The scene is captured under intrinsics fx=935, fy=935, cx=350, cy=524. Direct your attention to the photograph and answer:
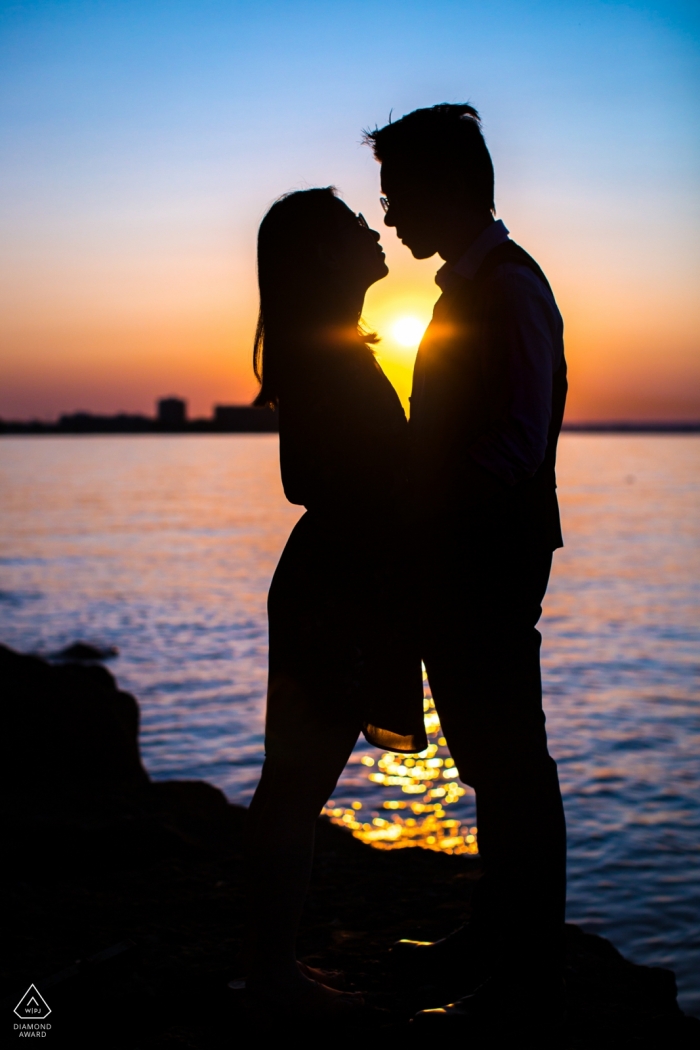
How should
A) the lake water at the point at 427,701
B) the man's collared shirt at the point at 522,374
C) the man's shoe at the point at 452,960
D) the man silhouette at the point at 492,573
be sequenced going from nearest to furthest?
the man's collared shirt at the point at 522,374 → the man silhouette at the point at 492,573 → the man's shoe at the point at 452,960 → the lake water at the point at 427,701

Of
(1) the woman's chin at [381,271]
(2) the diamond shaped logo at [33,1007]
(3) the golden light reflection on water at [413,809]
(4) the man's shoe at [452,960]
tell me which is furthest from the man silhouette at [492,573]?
(3) the golden light reflection on water at [413,809]

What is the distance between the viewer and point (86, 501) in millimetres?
48156

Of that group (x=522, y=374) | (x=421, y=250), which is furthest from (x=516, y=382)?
(x=421, y=250)

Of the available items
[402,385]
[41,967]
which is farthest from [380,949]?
[402,385]

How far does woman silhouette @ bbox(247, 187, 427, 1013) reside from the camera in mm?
2445

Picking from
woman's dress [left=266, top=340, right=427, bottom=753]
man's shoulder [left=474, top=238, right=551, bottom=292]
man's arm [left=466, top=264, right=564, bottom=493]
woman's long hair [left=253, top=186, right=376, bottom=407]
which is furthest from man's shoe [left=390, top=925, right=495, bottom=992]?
man's shoulder [left=474, top=238, right=551, bottom=292]

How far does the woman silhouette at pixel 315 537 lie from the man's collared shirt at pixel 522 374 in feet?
0.97

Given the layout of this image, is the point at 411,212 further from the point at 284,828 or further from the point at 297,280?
the point at 284,828

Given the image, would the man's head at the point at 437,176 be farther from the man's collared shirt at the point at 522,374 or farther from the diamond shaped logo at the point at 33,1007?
the diamond shaped logo at the point at 33,1007

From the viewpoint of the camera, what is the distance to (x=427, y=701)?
1127 centimetres

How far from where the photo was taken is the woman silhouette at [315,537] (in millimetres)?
2445

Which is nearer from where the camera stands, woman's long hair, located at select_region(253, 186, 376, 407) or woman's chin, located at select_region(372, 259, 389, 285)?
woman's long hair, located at select_region(253, 186, 376, 407)

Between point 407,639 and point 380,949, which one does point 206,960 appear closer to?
point 380,949

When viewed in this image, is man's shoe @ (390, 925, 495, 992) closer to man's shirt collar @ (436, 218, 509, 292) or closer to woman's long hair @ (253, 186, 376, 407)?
woman's long hair @ (253, 186, 376, 407)
